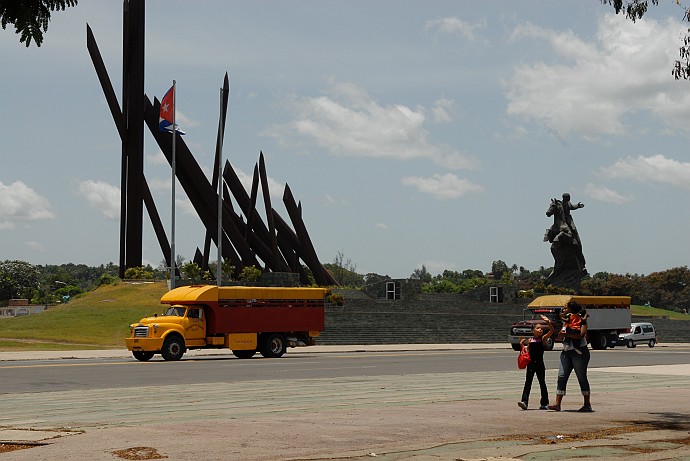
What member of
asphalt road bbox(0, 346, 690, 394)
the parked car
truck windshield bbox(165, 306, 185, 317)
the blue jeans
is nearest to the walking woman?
the blue jeans

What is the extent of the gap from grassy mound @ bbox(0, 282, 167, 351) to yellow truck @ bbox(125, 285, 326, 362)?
35.6ft

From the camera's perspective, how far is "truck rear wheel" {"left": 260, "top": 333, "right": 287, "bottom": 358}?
35906 millimetres

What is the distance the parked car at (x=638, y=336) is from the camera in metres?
52.4

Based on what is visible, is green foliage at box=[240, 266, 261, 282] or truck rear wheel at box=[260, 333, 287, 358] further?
green foliage at box=[240, 266, 261, 282]

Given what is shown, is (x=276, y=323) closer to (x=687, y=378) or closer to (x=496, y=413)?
(x=687, y=378)

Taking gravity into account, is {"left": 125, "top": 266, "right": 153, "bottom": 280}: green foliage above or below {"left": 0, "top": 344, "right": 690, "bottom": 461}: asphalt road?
above

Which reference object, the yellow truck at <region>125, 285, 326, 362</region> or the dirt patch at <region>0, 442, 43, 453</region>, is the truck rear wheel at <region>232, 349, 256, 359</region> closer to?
the yellow truck at <region>125, 285, 326, 362</region>

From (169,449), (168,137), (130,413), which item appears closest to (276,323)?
(130,413)

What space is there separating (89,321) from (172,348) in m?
21.5

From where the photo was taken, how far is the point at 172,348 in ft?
Result: 109

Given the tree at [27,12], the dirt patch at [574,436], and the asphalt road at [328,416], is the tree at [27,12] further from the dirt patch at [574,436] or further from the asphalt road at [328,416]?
the dirt patch at [574,436]

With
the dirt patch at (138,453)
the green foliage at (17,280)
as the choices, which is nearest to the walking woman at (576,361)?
the dirt patch at (138,453)

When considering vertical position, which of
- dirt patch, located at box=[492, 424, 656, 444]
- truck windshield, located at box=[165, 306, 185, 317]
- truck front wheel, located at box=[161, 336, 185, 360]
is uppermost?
truck windshield, located at box=[165, 306, 185, 317]

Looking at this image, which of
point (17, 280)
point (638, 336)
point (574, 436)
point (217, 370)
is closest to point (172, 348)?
point (217, 370)
